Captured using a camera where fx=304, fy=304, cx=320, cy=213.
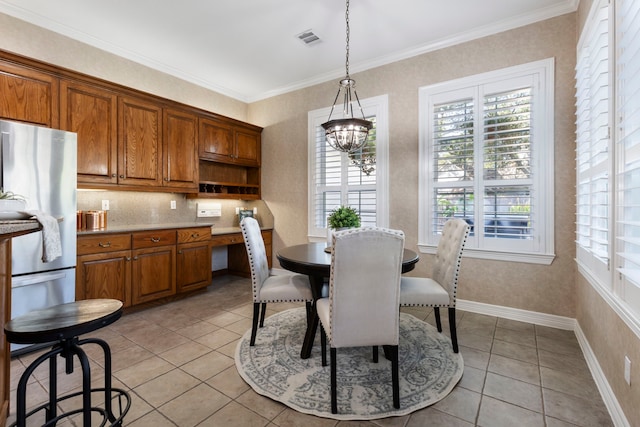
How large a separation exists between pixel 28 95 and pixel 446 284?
3967mm

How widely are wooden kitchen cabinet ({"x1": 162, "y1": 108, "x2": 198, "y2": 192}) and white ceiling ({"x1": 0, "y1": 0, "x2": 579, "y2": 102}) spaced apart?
0.78 m

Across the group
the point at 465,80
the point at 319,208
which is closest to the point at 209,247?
the point at 319,208

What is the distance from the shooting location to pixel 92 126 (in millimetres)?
3109

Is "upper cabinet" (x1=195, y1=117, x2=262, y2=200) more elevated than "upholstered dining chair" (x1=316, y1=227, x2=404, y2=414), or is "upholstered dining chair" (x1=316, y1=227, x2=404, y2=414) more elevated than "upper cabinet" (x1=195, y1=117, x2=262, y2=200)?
"upper cabinet" (x1=195, y1=117, x2=262, y2=200)

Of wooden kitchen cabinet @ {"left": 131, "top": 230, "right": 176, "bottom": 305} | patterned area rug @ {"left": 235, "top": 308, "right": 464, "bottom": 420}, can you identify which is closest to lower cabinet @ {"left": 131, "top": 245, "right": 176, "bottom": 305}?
wooden kitchen cabinet @ {"left": 131, "top": 230, "right": 176, "bottom": 305}

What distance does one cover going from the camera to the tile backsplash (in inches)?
137

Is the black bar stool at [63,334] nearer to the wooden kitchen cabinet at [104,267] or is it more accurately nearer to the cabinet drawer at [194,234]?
the wooden kitchen cabinet at [104,267]

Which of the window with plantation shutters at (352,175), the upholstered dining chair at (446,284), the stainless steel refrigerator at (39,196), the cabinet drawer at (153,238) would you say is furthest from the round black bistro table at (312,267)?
the stainless steel refrigerator at (39,196)

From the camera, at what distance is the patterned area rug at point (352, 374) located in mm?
1768

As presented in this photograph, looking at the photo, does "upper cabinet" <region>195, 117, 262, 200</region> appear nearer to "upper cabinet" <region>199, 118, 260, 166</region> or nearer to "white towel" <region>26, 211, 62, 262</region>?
"upper cabinet" <region>199, 118, 260, 166</region>

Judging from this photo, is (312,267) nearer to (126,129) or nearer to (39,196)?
(39,196)

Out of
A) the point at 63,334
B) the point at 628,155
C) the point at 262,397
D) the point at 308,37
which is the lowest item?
the point at 262,397

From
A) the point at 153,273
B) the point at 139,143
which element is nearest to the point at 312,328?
the point at 153,273

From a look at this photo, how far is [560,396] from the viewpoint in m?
1.85
